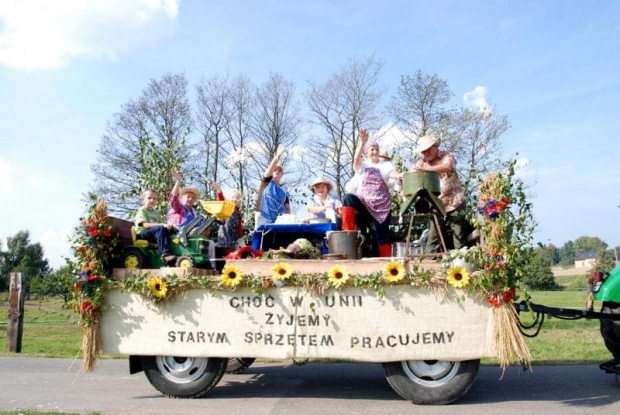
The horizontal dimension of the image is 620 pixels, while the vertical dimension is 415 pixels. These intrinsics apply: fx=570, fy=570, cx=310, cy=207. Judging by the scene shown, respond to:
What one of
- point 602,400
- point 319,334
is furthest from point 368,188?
point 602,400

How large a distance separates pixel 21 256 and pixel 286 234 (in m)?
57.9

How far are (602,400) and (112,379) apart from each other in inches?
236

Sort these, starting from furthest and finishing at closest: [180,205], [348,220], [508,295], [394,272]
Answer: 1. [180,205]
2. [348,220]
3. [394,272]
4. [508,295]

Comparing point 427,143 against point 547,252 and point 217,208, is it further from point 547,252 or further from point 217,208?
point 547,252

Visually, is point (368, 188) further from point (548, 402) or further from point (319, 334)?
point (548, 402)

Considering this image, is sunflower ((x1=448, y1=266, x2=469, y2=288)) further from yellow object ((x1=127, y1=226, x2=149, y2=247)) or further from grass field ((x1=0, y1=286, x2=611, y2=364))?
grass field ((x1=0, y1=286, x2=611, y2=364))

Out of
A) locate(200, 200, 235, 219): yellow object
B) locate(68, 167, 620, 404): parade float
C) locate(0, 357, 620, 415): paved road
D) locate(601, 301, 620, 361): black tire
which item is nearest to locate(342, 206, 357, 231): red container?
locate(68, 167, 620, 404): parade float

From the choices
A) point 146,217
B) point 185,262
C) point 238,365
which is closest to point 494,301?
point 185,262

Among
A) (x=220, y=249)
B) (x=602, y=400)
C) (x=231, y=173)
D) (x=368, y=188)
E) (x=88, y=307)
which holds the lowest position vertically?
(x=602, y=400)

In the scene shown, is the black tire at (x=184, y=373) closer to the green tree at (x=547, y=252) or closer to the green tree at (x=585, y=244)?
the green tree at (x=547, y=252)

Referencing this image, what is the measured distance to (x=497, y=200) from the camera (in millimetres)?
5641

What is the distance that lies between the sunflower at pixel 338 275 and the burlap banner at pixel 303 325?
0.46 ft

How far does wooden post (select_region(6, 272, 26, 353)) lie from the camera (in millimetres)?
11209

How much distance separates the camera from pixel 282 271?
5770mm
